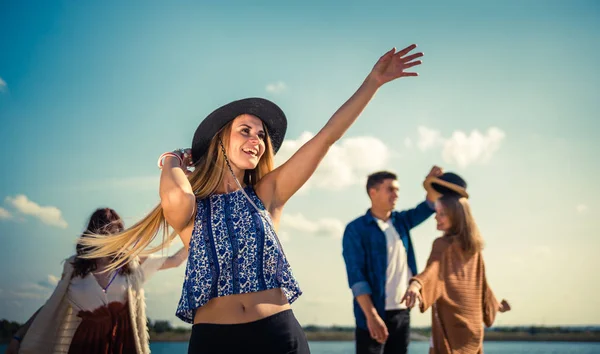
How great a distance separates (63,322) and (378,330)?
246 centimetres

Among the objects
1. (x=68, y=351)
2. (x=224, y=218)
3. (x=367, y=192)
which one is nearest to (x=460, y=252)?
(x=367, y=192)

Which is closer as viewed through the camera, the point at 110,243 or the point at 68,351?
the point at 110,243

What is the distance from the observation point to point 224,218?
2.35 m

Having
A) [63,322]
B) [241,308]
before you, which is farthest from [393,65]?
[63,322]

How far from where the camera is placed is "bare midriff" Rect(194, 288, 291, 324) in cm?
217

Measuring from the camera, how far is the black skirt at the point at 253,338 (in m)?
2.11

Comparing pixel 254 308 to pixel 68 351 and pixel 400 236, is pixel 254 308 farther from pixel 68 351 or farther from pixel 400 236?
pixel 400 236

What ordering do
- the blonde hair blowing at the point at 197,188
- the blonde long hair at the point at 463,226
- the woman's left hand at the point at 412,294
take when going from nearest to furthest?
1. the blonde hair blowing at the point at 197,188
2. the woman's left hand at the point at 412,294
3. the blonde long hair at the point at 463,226

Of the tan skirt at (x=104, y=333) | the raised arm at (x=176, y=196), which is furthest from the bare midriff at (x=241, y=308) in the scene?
the tan skirt at (x=104, y=333)

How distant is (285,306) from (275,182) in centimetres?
55

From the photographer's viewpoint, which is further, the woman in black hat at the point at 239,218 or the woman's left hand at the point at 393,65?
the woman's left hand at the point at 393,65

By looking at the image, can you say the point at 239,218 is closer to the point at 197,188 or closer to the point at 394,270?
the point at 197,188

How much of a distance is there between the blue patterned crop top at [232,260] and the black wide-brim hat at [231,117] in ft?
1.36

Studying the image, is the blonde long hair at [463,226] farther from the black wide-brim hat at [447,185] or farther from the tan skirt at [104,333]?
the tan skirt at [104,333]
